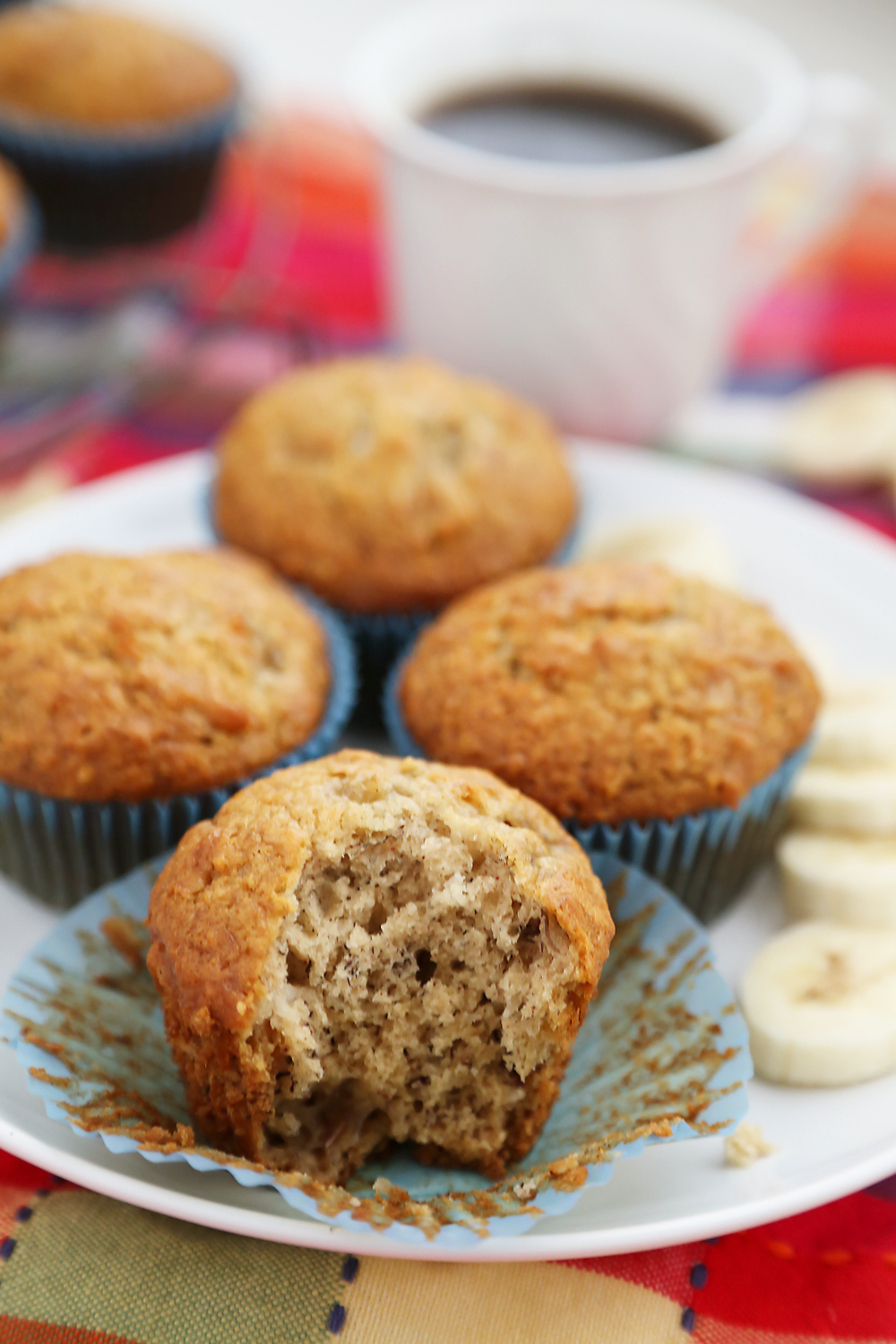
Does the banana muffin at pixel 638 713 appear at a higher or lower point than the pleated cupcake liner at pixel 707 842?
higher

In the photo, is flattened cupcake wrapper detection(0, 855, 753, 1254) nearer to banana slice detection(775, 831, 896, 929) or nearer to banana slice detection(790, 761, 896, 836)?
banana slice detection(775, 831, 896, 929)

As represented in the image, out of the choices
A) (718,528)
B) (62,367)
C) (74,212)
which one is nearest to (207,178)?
(74,212)

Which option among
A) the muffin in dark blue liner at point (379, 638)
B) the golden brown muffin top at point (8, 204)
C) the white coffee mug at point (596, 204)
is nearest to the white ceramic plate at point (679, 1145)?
the muffin in dark blue liner at point (379, 638)

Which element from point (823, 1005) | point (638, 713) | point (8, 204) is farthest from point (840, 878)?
point (8, 204)

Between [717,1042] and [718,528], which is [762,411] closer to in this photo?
[718,528]

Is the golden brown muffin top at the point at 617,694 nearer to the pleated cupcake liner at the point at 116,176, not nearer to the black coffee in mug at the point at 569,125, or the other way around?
the black coffee in mug at the point at 569,125

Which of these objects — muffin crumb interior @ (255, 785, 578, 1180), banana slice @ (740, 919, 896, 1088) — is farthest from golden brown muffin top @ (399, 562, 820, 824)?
muffin crumb interior @ (255, 785, 578, 1180)
